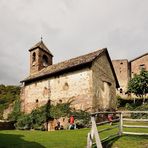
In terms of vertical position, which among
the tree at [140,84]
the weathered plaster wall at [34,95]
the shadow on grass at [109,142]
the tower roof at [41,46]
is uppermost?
the tower roof at [41,46]

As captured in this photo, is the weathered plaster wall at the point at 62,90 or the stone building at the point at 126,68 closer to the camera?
the weathered plaster wall at the point at 62,90

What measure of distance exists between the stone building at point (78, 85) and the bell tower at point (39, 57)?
3912mm

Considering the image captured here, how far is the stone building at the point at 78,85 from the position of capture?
29.2 meters

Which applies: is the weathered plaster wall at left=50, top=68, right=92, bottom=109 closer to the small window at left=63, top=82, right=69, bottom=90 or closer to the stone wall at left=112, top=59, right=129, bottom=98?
the small window at left=63, top=82, right=69, bottom=90

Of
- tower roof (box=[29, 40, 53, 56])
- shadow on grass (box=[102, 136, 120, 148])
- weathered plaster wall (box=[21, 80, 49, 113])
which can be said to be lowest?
shadow on grass (box=[102, 136, 120, 148])

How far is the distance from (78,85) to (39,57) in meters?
14.1

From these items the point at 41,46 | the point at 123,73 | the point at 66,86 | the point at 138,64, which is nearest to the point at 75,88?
the point at 66,86

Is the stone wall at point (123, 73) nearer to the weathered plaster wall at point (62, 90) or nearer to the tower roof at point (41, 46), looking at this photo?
the tower roof at point (41, 46)

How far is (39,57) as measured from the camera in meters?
41.8

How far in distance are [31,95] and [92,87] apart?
11.8 m

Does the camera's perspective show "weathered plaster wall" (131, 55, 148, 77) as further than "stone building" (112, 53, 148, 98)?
No

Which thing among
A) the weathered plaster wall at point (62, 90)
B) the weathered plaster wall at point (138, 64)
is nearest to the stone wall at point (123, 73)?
the weathered plaster wall at point (138, 64)

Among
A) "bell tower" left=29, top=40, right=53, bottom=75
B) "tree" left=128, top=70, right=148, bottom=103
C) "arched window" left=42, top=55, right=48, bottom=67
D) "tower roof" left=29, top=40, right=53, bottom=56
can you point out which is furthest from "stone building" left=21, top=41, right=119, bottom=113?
"tree" left=128, top=70, right=148, bottom=103

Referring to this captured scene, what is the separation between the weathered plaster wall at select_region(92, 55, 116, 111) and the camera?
29638 mm
